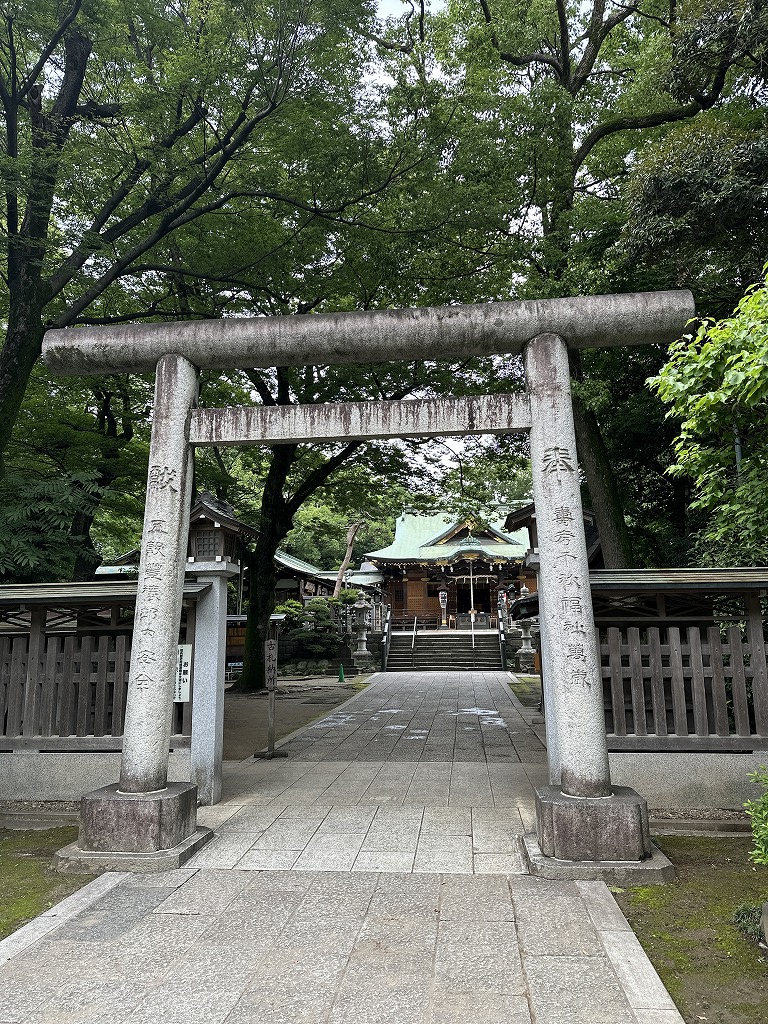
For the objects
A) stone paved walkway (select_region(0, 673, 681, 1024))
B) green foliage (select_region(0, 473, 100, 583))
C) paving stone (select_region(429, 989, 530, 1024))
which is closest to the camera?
paving stone (select_region(429, 989, 530, 1024))

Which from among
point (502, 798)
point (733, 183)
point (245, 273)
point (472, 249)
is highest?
point (472, 249)

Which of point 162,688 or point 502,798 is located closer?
point 162,688

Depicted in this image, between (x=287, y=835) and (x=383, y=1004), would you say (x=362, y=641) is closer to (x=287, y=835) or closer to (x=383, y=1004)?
(x=287, y=835)

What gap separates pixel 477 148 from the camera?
38.1ft

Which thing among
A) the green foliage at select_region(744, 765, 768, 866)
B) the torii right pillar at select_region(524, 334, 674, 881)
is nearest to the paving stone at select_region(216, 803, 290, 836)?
the torii right pillar at select_region(524, 334, 674, 881)

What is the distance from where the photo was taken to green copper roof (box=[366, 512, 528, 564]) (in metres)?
32.8

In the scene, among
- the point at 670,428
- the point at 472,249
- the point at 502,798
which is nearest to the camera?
the point at 502,798

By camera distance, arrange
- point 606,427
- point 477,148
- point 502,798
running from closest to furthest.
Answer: point 502,798 → point 477,148 → point 606,427

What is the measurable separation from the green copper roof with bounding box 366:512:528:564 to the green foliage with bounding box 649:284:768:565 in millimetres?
25697

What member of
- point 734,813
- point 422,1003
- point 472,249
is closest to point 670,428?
point 472,249

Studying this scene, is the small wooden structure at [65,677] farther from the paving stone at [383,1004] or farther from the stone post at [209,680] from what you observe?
the paving stone at [383,1004]

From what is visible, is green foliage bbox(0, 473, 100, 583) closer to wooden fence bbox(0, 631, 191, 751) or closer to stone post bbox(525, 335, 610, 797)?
wooden fence bbox(0, 631, 191, 751)

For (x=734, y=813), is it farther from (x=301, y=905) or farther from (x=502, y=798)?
(x=301, y=905)

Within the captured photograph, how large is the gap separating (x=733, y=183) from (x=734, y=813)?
314 inches
